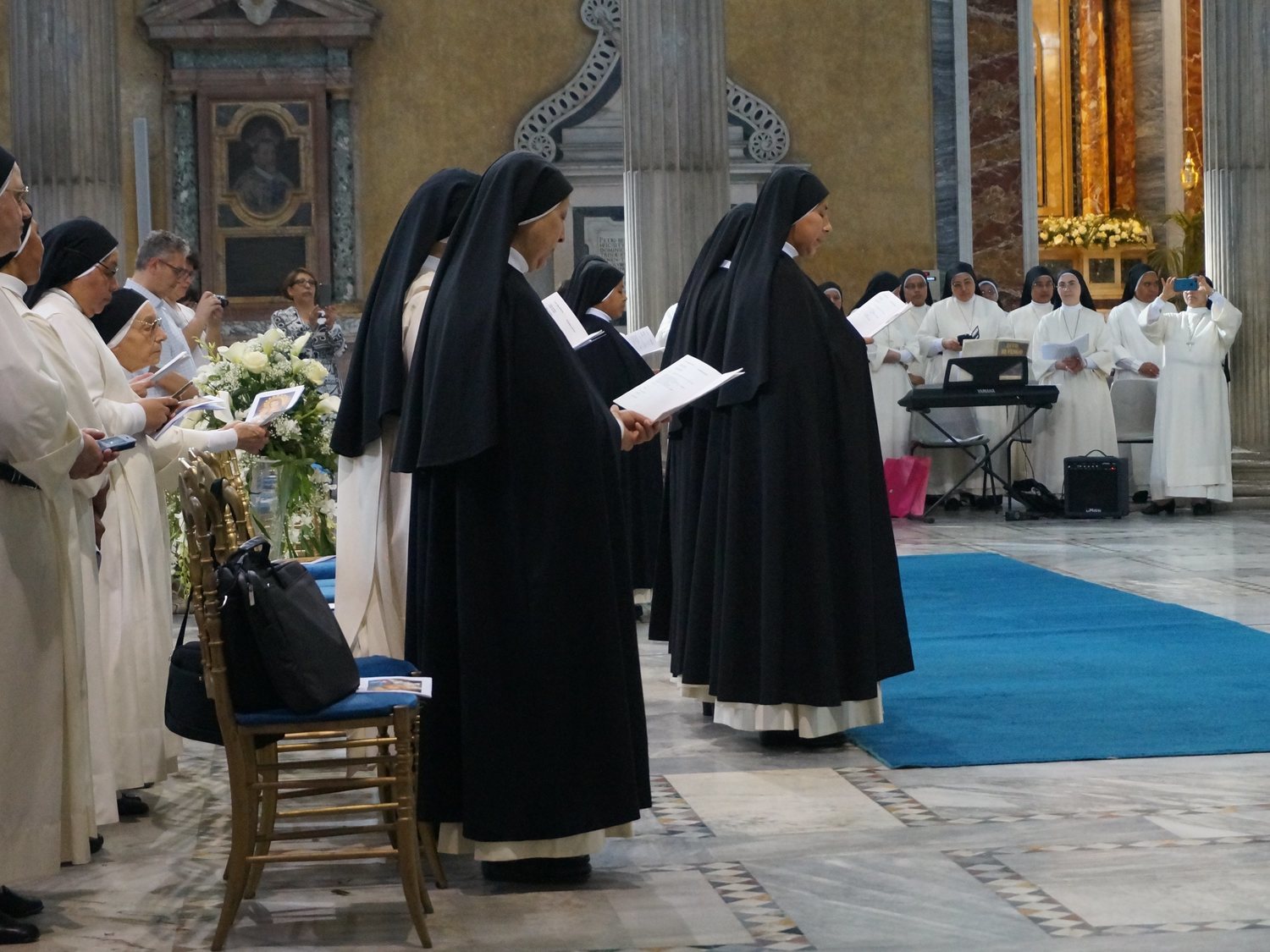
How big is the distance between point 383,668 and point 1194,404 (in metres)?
10.1

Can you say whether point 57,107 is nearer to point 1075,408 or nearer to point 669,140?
point 669,140

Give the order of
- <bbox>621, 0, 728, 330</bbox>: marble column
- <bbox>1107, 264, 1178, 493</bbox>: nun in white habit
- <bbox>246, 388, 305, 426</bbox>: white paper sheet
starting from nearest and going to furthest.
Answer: <bbox>246, 388, 305, 426</bbox>: white paper sheet
<bbox>621, 0, 728, 330</bbox>: marble column
<bbox>1107, 264, 1178, 493</bbox>: nun in white habit

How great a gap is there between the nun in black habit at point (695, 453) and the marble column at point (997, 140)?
1102 cm

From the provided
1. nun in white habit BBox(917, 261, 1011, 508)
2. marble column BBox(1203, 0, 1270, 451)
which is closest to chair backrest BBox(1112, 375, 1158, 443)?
marble column BBox(1203, 0, 1270, 451)

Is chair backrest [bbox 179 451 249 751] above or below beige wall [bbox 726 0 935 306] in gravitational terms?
below

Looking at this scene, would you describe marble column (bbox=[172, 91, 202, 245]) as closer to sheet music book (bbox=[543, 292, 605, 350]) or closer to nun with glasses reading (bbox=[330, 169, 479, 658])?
sheet music book (bbox=[543, 292, 605, 350])

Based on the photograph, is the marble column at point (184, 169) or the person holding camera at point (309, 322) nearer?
the person holding camera at point (309, 322)

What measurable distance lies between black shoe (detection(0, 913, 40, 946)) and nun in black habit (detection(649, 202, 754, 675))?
2546 mm

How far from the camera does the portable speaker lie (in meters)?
12.5

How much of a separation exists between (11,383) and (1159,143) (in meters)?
19.1

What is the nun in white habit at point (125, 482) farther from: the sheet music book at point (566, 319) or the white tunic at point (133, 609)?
the sheet music book at point (566, 319)

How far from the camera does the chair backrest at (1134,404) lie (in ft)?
45.8

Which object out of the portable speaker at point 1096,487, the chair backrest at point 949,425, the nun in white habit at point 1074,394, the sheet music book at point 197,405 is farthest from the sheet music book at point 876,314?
the chair backrest at point 949,425

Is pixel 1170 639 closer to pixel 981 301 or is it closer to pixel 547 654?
pixel 547 654
